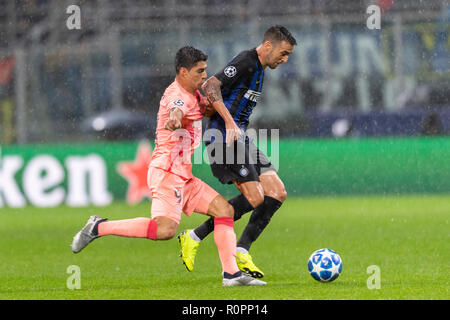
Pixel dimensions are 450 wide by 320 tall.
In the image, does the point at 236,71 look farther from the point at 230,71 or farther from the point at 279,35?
the point at 279,35

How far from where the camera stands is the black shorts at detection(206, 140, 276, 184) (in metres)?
6.93

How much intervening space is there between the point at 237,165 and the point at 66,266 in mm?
2090

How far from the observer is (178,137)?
6.67 m

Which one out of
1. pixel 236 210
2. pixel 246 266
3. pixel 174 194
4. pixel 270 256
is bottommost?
pixel 270 256

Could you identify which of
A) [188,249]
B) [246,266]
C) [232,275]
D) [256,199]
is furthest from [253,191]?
[232,275]

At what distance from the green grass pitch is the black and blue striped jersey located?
3.98ft

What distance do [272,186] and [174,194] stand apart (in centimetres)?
96

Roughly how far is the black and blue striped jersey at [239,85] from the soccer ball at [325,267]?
1.19m

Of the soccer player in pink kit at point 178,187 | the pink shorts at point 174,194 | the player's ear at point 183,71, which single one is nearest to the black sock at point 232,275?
the soccer player in pink kit at point 178,187

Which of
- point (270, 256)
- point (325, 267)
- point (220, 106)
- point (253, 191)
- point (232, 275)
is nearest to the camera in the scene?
point (232, 275)

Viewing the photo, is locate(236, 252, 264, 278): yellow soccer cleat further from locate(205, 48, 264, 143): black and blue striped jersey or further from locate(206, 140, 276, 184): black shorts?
locate(205, 48, 264, 143): black and blue striped jersey

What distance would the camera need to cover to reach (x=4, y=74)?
19.0 meters
